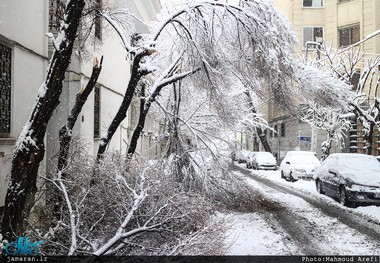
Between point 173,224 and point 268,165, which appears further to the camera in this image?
point 268,165

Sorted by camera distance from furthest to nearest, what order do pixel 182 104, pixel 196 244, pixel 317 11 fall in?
pixel 317 11, pixel 182 104, pixel 196 244

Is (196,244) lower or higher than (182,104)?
lower

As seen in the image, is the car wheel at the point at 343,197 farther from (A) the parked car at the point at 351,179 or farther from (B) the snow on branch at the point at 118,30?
(B) the snow on branch at the point at 118,30

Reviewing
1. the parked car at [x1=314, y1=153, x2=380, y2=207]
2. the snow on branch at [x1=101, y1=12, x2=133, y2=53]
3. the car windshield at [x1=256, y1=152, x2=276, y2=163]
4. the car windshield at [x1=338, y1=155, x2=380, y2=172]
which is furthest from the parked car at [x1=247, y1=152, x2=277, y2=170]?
the snow on branch at [x1=101, y1=12, x2=133, y2=53]

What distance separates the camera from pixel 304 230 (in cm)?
746

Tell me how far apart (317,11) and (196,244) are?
28.9 meters

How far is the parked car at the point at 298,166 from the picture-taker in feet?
57.8

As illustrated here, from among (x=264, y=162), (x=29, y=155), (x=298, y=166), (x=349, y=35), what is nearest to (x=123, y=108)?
(x=29, y=155)

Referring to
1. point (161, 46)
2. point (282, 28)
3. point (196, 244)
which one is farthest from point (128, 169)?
point (161, 46)

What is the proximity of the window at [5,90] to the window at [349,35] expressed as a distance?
996 inches

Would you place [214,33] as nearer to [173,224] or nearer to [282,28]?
[282,28]

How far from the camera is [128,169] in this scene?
225 inches

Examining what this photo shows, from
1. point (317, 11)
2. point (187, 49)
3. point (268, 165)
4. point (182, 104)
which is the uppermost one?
point (317, 11)

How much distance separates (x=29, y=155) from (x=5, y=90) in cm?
319
